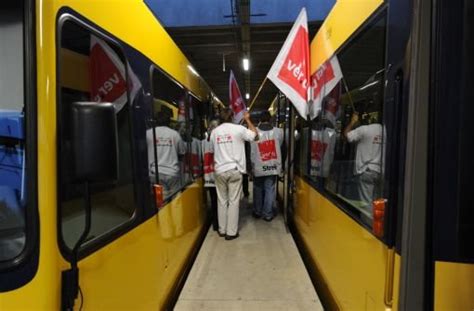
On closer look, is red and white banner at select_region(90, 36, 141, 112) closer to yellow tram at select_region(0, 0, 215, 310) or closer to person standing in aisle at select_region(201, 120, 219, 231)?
yellow tram at select_region(0, 0, 215, 310)

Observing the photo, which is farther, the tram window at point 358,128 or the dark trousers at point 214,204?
the dark trousers at point 214,204

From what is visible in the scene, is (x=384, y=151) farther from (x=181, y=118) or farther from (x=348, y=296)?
(x=181, y=118)

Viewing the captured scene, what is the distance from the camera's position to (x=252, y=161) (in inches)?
251

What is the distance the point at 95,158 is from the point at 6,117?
0.32 meters

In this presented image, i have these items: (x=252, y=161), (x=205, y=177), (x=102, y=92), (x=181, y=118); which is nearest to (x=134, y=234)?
(x=102, y=92)

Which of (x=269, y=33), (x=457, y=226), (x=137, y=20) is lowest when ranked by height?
(x=457, y=226)

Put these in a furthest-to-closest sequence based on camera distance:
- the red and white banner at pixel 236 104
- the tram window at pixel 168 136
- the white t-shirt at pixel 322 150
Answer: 1. the red and white banner at pixel 236 104
2. the white t-shirt at pixel 322 150
3. the tram window at pixel 168 136

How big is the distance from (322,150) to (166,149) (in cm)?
137

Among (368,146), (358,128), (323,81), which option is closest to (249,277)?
(323,81)

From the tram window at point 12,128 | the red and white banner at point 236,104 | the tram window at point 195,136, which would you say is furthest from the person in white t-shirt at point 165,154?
the red and white banner at point 236,104

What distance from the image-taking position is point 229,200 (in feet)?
17.5

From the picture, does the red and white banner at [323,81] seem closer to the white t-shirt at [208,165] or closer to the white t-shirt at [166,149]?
the white t-shirt at [166,149]

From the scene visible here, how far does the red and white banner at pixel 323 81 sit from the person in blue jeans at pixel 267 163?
Answer: 2.16 m

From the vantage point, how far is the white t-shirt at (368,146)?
200cm
